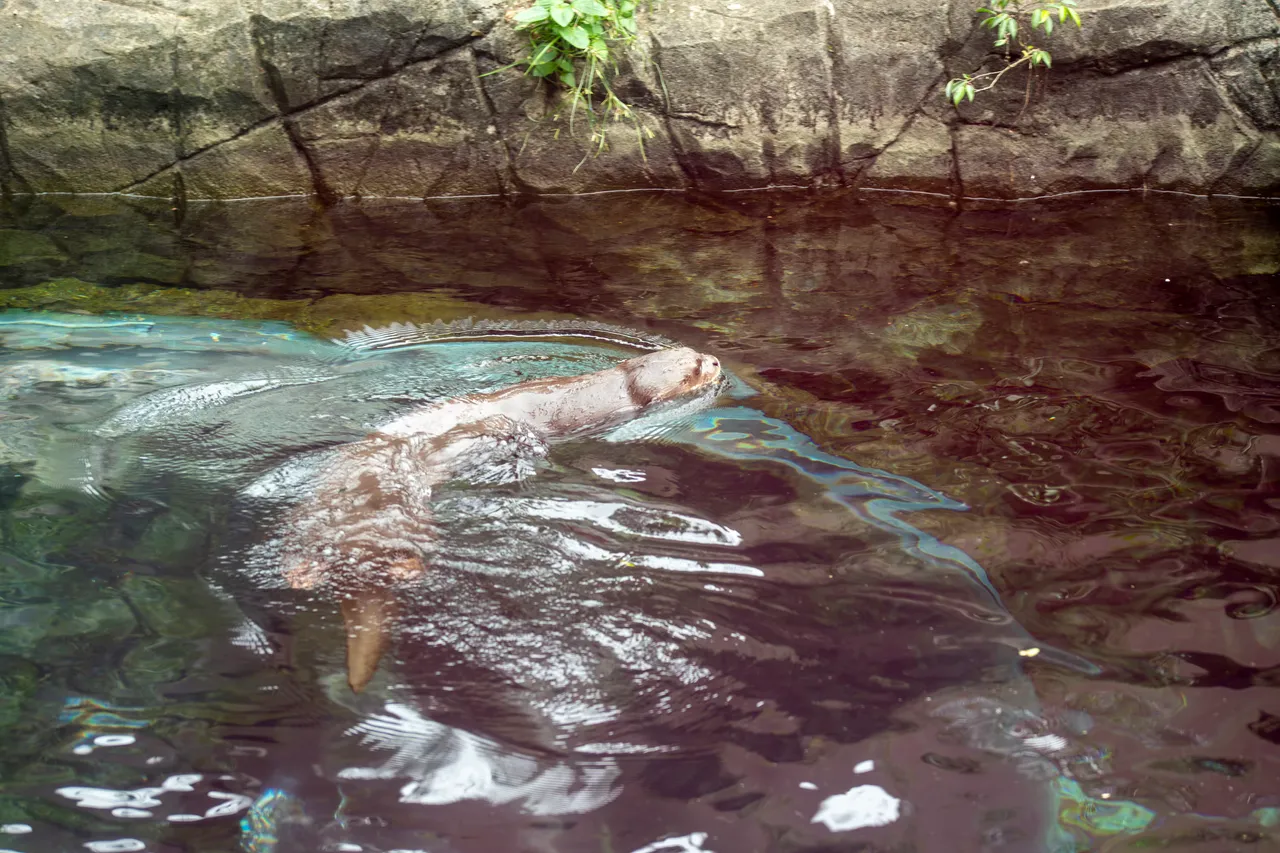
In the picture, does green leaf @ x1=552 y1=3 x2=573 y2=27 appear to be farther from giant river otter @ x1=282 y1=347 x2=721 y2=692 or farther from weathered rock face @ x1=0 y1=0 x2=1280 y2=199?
giant river otter @ x1=282 y1=347 x2=721 y2=692

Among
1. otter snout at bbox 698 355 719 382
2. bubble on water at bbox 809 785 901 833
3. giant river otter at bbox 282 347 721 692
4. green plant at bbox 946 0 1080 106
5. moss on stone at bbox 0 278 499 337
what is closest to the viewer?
bubble on water at bbox 809 785 901 833

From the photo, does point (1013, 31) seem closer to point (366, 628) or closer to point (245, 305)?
point (245, 305)

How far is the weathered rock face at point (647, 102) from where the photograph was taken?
19.1 ft

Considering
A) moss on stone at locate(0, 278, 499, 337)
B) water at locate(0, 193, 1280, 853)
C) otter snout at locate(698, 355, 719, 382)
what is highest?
moss on stone at locate(0, 278, 499, 337)

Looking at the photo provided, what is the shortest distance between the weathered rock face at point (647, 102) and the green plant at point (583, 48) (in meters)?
0.09

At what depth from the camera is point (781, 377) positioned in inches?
152

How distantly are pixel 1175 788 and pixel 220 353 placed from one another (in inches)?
133

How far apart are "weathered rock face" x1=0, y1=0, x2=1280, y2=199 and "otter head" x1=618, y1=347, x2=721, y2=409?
2.65 m

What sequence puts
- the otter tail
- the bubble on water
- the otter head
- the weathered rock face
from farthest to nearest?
the weathered rock face → the otter head → the otter tail → the bubble on water

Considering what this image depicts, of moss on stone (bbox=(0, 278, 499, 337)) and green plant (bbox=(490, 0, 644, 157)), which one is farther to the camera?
green plant (bbox=(490, 0, 644, 157))

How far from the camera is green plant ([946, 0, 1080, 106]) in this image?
5688 mm

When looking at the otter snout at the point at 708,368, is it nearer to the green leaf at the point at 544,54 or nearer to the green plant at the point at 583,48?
the green plant at the point at 583,48

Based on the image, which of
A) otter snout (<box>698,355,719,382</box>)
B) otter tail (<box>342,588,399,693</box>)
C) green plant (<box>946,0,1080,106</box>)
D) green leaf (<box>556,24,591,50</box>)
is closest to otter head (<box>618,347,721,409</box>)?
otter snout (<box>698,355,719,382</box>)

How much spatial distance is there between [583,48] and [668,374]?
276 cm
